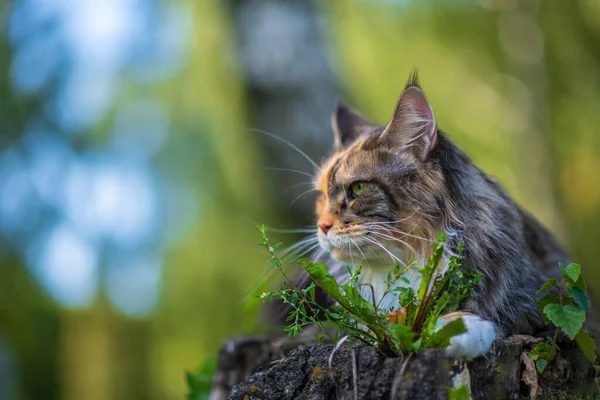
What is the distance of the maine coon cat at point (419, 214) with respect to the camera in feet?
8.39

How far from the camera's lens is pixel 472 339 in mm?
1998

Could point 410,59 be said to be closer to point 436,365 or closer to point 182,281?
point 182,281

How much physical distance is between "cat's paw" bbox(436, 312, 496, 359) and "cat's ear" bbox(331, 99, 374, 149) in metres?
1.50

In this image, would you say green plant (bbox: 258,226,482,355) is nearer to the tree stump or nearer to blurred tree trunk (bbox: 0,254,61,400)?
the tree stump

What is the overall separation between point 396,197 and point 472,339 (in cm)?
81

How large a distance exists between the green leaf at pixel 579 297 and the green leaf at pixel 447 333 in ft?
1.71

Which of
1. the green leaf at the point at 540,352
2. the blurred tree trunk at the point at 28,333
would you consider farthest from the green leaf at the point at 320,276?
the blurred tree trunk at the point at 28,333

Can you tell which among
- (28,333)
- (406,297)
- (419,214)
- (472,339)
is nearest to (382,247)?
(419,214)

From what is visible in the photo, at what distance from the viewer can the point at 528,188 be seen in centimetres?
855

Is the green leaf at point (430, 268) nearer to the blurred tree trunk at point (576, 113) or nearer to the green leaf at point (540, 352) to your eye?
the green leaf at point (540, 352)

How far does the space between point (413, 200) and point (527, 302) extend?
2.09 feet

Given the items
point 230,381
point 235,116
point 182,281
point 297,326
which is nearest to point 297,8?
point 235,116

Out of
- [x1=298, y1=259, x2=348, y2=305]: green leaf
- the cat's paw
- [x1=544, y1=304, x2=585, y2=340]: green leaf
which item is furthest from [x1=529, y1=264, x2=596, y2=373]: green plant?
[x1=298, y1=259, x2=348, y2=305]: green leaf

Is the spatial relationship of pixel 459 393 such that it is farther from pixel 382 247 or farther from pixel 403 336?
pixel 382 247
